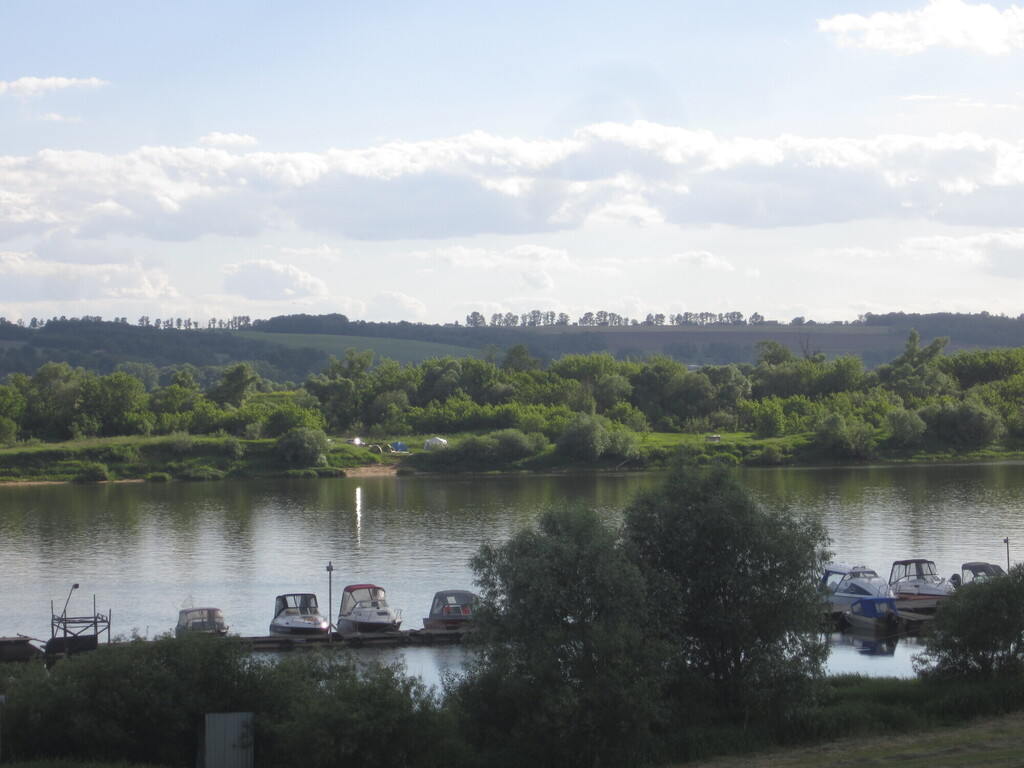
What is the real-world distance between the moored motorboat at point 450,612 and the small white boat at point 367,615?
1161 millimetres

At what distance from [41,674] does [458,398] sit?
9783 centimetres

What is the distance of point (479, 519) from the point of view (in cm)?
5903

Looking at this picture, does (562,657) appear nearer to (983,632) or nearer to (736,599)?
(736,599)

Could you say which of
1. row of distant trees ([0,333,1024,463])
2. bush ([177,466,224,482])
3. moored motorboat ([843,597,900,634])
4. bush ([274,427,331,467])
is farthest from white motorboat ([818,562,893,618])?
bush ([177,466,224,482])

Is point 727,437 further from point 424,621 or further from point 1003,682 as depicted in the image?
point 1003,682

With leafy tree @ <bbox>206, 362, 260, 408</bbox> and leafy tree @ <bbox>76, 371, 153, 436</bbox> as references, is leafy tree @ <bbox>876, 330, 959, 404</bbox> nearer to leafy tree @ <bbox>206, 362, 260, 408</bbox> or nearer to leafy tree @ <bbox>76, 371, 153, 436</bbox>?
leafy tree @ <bbox>206, 362, 260, 408</bbox>

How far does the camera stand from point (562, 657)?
66.9ft

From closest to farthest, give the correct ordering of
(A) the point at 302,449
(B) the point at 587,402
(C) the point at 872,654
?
1. (C) the point at 872,654
2. (A) the point at 302,449
3. (B) the point at 587,402

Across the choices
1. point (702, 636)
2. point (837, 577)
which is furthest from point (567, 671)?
point (837, 577)

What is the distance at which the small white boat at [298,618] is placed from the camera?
111 ft

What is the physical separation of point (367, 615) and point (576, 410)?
264 feet

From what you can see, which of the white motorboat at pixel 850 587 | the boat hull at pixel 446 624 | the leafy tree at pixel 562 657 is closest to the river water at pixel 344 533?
the boat hull at pixel 446 624

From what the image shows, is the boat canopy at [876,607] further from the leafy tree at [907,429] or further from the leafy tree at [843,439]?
the leafy tree at [907,429]

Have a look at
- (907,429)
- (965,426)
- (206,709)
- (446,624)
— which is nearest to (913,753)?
(206,709)
